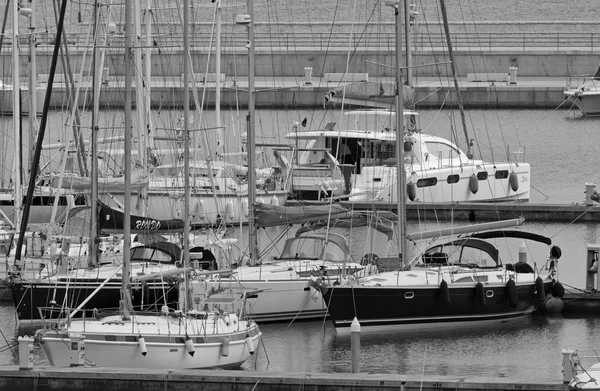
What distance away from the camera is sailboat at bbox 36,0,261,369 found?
26.4 m

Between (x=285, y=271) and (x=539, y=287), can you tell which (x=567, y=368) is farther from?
(x=285, y=271)

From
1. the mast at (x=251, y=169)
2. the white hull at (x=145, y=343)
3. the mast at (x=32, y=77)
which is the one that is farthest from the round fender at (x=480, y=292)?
the mast at (x=32, y=77)

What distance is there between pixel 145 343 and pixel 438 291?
7.44m

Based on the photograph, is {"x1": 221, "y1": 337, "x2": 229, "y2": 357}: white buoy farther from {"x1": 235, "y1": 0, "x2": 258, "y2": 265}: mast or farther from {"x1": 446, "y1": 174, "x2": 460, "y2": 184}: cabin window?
{"x1": 446, "y1": 174, "x2": 460, "y2": 184}: cabin window

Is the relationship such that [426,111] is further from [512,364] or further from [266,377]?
[266,377]

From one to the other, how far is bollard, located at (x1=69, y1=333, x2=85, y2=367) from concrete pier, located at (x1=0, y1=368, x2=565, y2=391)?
1.36 feet

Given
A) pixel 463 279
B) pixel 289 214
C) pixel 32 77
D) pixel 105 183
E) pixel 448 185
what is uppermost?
pixel 32 77

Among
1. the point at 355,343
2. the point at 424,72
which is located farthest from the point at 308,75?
the point at 355,343

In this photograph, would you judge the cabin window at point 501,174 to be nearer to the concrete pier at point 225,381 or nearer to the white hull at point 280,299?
the white hull at point 280,299

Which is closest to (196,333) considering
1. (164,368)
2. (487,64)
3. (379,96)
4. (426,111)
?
(164,368)

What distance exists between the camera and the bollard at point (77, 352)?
85.4 feet

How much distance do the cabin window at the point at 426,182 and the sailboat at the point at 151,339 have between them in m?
19.9

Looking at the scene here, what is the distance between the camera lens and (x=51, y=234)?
35875 mm

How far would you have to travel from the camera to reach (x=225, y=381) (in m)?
24.9
